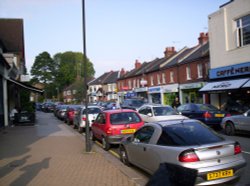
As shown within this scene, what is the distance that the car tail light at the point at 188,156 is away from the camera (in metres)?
5.64

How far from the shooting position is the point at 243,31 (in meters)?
22.8

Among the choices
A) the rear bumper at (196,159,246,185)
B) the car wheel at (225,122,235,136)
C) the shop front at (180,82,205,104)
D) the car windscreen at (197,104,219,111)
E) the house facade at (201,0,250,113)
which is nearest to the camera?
the rear bumper at (196,159,246,185)

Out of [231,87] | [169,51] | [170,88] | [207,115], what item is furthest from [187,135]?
[169,51]

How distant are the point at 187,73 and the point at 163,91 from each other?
20.5ft

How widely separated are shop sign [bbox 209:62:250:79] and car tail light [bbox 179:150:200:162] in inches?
697

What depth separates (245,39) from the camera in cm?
2255

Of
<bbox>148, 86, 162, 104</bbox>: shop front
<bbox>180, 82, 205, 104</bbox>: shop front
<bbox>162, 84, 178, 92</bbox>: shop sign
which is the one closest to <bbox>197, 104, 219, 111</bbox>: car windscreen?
<bbox>180, 82, 205, 104</bbox>: shop front

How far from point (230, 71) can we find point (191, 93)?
10647mm

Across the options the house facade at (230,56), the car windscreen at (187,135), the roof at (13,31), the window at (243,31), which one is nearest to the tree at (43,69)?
the roof at (13,31)

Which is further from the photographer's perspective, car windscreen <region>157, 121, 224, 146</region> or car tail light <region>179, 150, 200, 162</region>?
car windscreen <region>157, 121, 224, 146</region>

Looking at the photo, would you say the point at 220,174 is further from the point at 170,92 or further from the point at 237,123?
the point at 170,92

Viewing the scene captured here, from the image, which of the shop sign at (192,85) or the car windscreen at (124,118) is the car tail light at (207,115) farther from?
the shop sign at (192,85)

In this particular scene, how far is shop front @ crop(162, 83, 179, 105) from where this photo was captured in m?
36.8

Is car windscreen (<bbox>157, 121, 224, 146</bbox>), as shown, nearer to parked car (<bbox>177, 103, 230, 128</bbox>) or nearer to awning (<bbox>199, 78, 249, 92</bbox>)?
parked car (<bbox>177, 103, 230, 128</bbox>)
